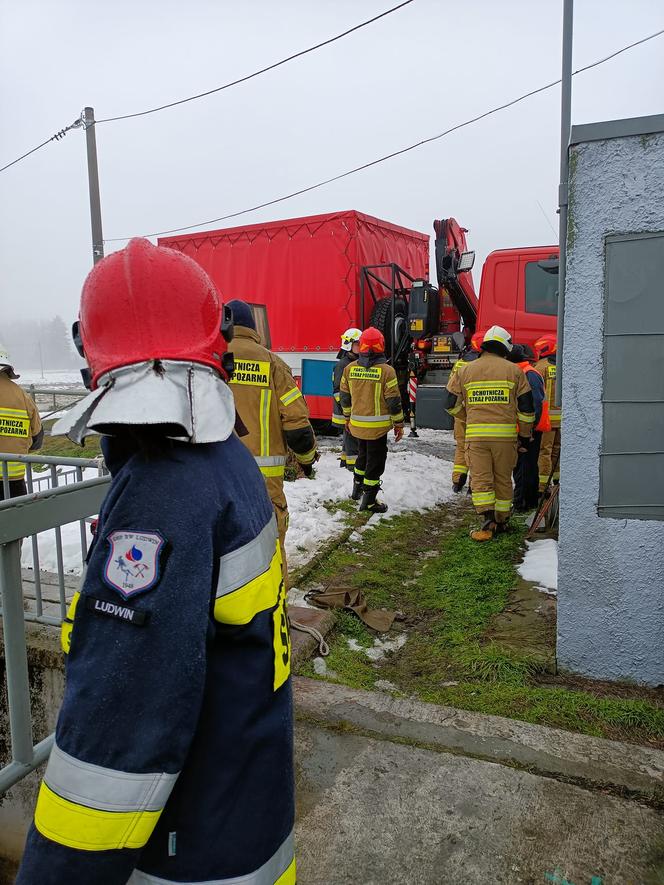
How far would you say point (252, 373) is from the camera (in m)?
3.89

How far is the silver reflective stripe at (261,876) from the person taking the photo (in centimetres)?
115

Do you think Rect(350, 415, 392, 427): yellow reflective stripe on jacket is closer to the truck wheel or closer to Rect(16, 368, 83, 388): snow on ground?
the truck wheel

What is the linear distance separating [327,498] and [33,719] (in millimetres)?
4223

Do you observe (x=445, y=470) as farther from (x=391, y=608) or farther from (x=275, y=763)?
(x=275, y=763)

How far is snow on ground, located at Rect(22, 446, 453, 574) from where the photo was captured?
5.46m

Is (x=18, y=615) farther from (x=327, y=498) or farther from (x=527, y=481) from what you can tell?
(x=527, y=481)

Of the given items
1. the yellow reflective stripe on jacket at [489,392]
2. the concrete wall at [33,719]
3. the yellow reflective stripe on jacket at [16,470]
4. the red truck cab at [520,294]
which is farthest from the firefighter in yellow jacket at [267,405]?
the red truck cab at [520,294]

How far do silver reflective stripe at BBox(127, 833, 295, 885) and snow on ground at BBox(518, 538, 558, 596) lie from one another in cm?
348

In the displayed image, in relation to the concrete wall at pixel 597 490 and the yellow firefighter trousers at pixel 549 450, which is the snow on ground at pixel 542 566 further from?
the yellow firefighter trousers at pixel 549 450

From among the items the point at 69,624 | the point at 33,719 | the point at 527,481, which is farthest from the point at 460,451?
the point at 69,624

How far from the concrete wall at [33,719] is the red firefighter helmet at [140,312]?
2.74 metres

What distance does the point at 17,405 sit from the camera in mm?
5297

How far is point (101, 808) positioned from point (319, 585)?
12.6 feet

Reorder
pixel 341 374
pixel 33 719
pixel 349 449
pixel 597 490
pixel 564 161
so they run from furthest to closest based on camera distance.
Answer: pixel 341 374 < pixel 349 449 < pixel 33 719 < pixel 564 161 < pixel 597 490
